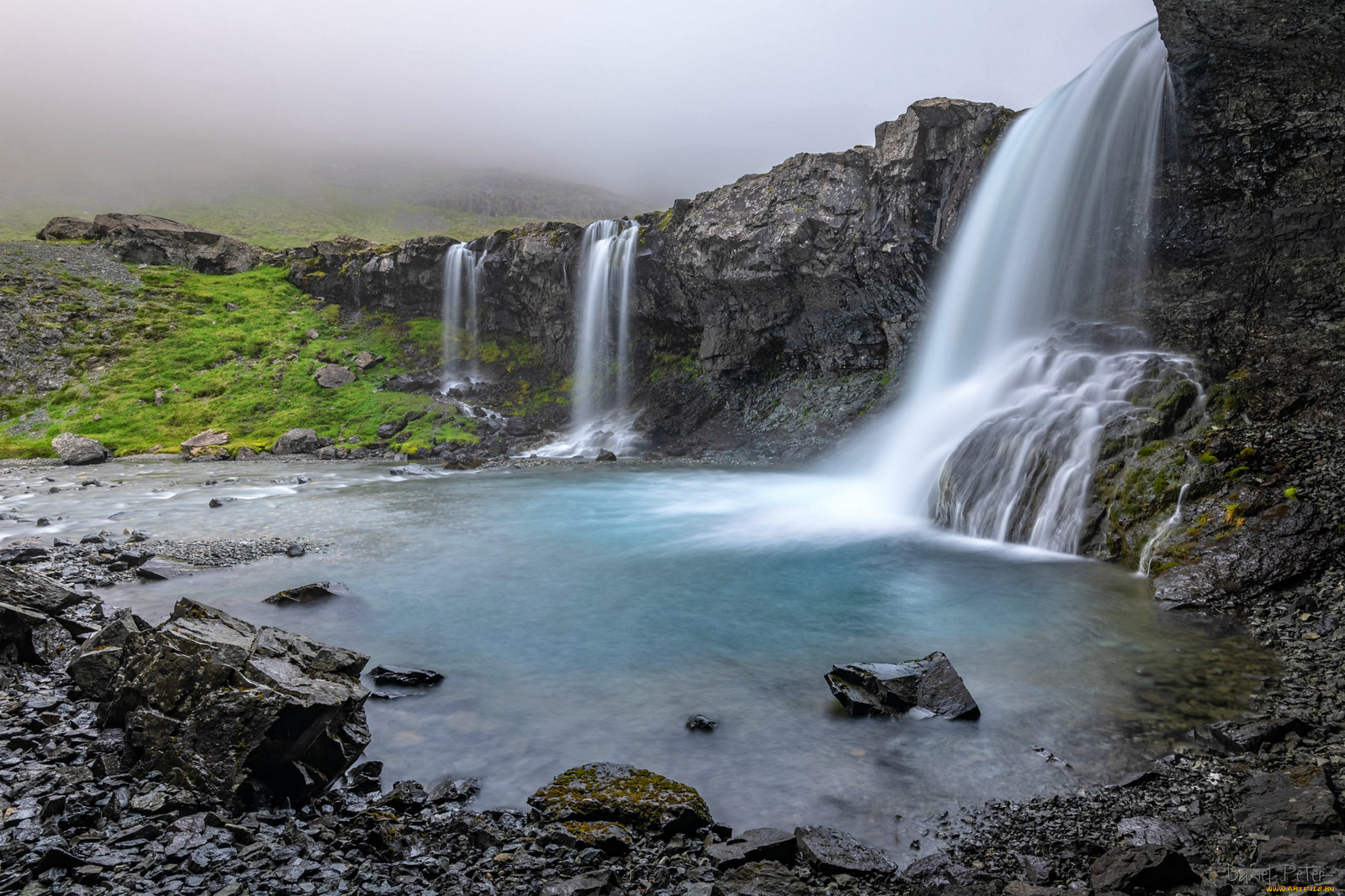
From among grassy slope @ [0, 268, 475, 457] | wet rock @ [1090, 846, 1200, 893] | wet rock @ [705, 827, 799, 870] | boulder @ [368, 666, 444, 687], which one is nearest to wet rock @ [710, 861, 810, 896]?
wet rock @ [705, 827, 799, 870]

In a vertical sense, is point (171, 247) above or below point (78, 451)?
above

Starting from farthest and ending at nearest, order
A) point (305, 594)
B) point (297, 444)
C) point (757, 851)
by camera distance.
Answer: point (297, 444) < point (305, 594) < point (757, 851)

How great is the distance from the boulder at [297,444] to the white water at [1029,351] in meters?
23.5

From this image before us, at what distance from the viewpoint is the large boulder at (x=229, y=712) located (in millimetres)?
4438

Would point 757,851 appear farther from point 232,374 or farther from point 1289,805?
point 232,374

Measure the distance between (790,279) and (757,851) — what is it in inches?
1136

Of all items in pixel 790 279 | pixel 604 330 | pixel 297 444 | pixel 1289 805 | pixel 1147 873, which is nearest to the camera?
pixel 1147 873

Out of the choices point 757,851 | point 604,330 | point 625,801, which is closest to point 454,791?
point 625,801

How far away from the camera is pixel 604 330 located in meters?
37.2

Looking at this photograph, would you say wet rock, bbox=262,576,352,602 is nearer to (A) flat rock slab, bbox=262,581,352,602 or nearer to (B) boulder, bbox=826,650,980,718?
(A) flat rock slab, bbox=262,581,352,602

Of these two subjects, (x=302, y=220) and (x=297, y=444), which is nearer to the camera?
(x=297, y=444)

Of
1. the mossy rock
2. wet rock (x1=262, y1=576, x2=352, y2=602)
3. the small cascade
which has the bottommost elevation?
wet rock (x1=262, y1=576, x2=352, y2=602)

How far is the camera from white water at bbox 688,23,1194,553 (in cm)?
1341

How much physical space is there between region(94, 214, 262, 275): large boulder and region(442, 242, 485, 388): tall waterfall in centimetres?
2164
